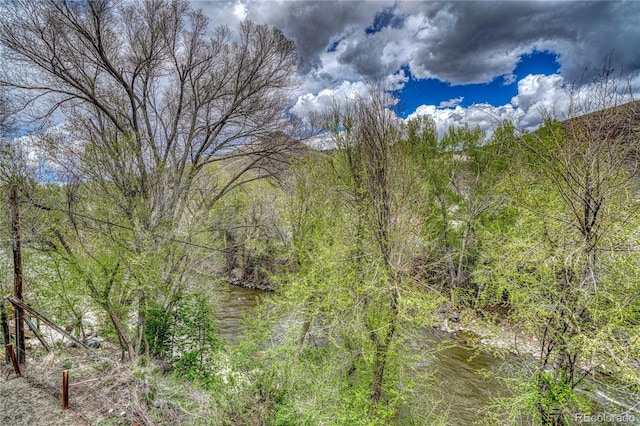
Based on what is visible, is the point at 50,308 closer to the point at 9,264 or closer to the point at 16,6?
the point at 9,264

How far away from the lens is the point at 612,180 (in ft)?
15.4

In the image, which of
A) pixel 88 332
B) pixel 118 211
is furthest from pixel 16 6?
pixel 88 332

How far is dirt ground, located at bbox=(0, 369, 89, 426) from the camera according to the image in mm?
4742

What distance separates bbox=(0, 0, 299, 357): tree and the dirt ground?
1793 millimetres

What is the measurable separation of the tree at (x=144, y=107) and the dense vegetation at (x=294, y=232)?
50mm

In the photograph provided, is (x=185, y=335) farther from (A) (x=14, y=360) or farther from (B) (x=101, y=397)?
(A) (x=14, y=360)

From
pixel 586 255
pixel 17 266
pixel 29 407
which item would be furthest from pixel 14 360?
pixel 586 255

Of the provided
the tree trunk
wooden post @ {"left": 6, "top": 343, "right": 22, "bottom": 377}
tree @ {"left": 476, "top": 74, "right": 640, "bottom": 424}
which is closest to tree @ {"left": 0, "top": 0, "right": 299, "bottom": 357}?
the tree trunk

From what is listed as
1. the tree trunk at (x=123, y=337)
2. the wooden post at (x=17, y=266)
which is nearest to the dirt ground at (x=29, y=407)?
the wooden post at (x=17, y=266)

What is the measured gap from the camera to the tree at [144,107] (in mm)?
7083

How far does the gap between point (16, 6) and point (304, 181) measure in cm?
786

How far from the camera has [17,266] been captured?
20.0 feet

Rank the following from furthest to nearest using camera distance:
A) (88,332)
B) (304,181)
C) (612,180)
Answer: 1. (88,332)
2. (304,181)
3. (612,180)

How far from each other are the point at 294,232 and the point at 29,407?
280 inches
